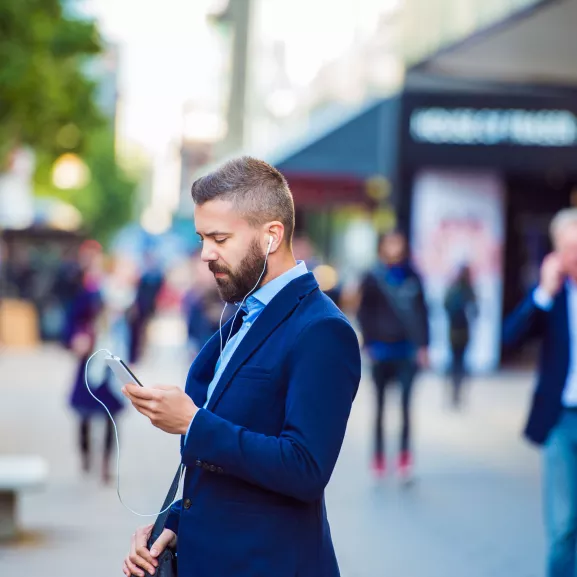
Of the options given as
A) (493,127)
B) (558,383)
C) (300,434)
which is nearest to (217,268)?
(300,434)

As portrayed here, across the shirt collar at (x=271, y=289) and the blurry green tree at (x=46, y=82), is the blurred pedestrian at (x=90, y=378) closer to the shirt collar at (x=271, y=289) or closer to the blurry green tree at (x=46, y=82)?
the shirt collar at (x=271, y=289)

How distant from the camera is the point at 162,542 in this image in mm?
3074

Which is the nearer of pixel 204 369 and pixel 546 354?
pixel 204 369

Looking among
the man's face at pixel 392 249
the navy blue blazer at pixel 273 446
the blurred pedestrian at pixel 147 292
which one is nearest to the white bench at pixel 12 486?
the man's face at pixel 392 249

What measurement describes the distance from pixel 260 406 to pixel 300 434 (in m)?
0.16

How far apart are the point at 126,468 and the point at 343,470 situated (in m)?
1.92

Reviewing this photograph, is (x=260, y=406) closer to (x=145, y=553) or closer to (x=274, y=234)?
(x=274, y=234)

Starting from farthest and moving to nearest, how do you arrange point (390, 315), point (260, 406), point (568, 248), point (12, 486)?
point (390, 315) < point (12, 486) < point (568, 248) < point (260, 406)

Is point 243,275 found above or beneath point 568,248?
above

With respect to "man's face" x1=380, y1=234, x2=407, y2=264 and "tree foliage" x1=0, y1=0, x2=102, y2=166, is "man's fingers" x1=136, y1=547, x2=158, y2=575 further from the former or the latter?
"tree foliage" x1=0, y1=0, x2=102, y2=166

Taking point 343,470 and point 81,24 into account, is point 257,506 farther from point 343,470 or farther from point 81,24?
point 81,24

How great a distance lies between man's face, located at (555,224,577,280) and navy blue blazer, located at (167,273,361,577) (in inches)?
100

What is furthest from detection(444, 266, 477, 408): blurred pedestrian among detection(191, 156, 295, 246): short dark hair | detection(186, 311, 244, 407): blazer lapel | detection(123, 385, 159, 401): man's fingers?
detection(123, 385, 159, 401): man's fingers

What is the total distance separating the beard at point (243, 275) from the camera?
295 centimetres
